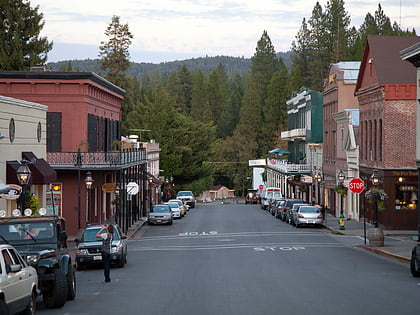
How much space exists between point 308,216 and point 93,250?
23.8 m

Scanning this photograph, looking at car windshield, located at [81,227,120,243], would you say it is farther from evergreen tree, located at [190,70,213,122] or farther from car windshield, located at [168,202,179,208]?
evergreen tree, located at [190,70,213,122]

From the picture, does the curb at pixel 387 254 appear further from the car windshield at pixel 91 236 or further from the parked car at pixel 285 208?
the parked car at pixel 285 208

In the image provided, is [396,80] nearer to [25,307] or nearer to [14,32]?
[25,307]

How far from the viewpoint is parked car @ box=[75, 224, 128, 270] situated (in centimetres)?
2477

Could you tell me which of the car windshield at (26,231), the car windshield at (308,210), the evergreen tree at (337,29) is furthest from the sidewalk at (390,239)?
the evergreen tree at (337,29)

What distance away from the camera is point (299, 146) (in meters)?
83.4

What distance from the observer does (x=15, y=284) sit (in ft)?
42.8

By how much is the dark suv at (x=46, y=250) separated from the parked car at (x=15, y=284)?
1676 mm

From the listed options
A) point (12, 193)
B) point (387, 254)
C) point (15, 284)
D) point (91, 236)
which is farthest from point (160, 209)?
point (15, 284)

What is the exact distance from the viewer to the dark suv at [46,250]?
53.7 ft

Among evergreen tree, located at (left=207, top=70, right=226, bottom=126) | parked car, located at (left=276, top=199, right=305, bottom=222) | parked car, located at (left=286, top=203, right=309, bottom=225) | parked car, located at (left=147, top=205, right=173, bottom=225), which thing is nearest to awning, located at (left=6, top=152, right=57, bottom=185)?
parked car, located at (left=147, top=205, right=173, bottom=225)

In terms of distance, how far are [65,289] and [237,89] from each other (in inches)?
5981

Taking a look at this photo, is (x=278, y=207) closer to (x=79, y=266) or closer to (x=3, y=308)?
(x=79, y=266)

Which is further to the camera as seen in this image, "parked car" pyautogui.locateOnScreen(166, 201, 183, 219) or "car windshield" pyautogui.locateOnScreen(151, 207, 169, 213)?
"parked car" pyautogui.locateOnScreen(166, 201, 183, 219)
